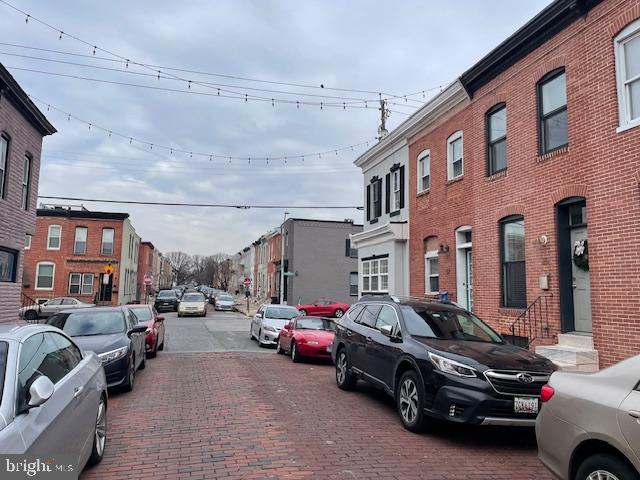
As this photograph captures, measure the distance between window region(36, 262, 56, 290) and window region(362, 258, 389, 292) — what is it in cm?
2682

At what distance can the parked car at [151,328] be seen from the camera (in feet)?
44.7

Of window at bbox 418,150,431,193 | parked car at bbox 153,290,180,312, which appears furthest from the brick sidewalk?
parked car at bbox 153,290,180,312

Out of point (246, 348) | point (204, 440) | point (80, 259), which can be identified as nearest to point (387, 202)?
point (246, 348)

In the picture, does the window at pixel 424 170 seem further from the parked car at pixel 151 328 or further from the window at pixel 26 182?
the window at pixel 26 182

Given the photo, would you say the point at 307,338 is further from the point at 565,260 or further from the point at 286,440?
the point at 286,440

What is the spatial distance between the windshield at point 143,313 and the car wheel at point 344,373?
7.47 m

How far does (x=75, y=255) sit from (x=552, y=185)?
119 feet

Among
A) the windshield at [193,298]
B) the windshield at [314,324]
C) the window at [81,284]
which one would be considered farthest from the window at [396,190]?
the window at [81,284]

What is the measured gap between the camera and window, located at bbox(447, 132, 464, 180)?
14969 millimetres

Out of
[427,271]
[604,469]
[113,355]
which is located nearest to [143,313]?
[113,355]

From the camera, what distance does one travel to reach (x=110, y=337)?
9055 millimetres

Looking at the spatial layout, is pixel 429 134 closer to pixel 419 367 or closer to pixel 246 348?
pixel 246 348

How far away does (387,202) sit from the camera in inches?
797

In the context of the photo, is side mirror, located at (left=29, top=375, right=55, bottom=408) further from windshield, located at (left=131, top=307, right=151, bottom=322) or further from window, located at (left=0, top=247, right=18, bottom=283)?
window, located at (left=0, top=247, right=18, bottom=283)
